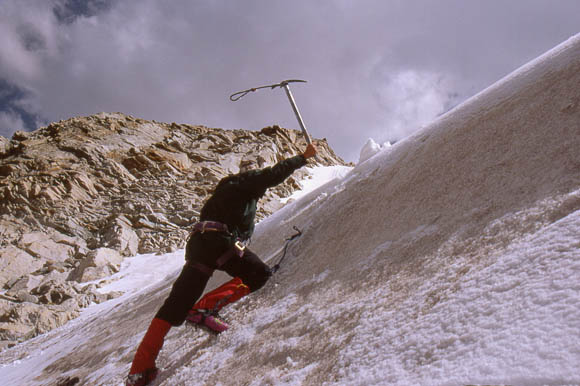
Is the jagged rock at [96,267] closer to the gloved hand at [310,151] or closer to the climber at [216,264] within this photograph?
the climber at [216,264]

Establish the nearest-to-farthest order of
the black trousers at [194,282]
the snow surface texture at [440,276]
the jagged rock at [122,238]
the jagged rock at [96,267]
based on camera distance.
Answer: the snow surface texture at [440,276] < the black trousers at [194,282] < the jagged rock at [96,267] < the jagged rock at [122,238]

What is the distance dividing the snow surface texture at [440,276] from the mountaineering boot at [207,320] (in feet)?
0.29

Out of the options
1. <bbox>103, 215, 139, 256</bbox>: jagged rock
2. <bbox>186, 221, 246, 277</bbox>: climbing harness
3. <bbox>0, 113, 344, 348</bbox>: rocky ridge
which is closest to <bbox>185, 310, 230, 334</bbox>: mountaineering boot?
<bbox>186, 221, 246, 277</bbox>: climbing harness

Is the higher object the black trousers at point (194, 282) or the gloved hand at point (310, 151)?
the gloved hand at point (310, 151)

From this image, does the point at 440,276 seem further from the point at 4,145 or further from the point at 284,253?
the point at 4,145

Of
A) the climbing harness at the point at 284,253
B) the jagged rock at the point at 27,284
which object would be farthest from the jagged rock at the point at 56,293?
Result: the climbing harness at the point at 284,253

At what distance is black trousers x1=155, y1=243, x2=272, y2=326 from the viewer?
2.96 meters

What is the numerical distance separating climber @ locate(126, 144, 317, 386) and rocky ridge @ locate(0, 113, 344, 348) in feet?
32.0

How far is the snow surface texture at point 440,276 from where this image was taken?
129 cm

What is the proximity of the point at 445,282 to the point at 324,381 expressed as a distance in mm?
781

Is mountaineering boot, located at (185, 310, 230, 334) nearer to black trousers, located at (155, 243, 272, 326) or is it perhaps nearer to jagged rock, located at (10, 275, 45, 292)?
black trousers, located at (155, 243, 272, 326)

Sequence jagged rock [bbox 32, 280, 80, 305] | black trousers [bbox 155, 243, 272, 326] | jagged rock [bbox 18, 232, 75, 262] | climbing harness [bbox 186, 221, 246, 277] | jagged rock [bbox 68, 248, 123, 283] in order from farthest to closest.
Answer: jagged rock [bbox 18, 232, 75, 262], jagged rock [bbox 68, 248, 123, 283], jagged rock [bbox 32, 280, 80, 305], climbing harness [bbox 186, 221, 246, 277], black trousers [bbox 155, 243, 272, 326]

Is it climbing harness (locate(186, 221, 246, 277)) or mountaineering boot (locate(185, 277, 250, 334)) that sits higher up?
climbing harness (locate(186, 221, 246, 277))

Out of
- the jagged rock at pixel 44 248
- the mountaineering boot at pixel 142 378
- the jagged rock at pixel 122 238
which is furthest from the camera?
the jagged rock at pixel 122 238
